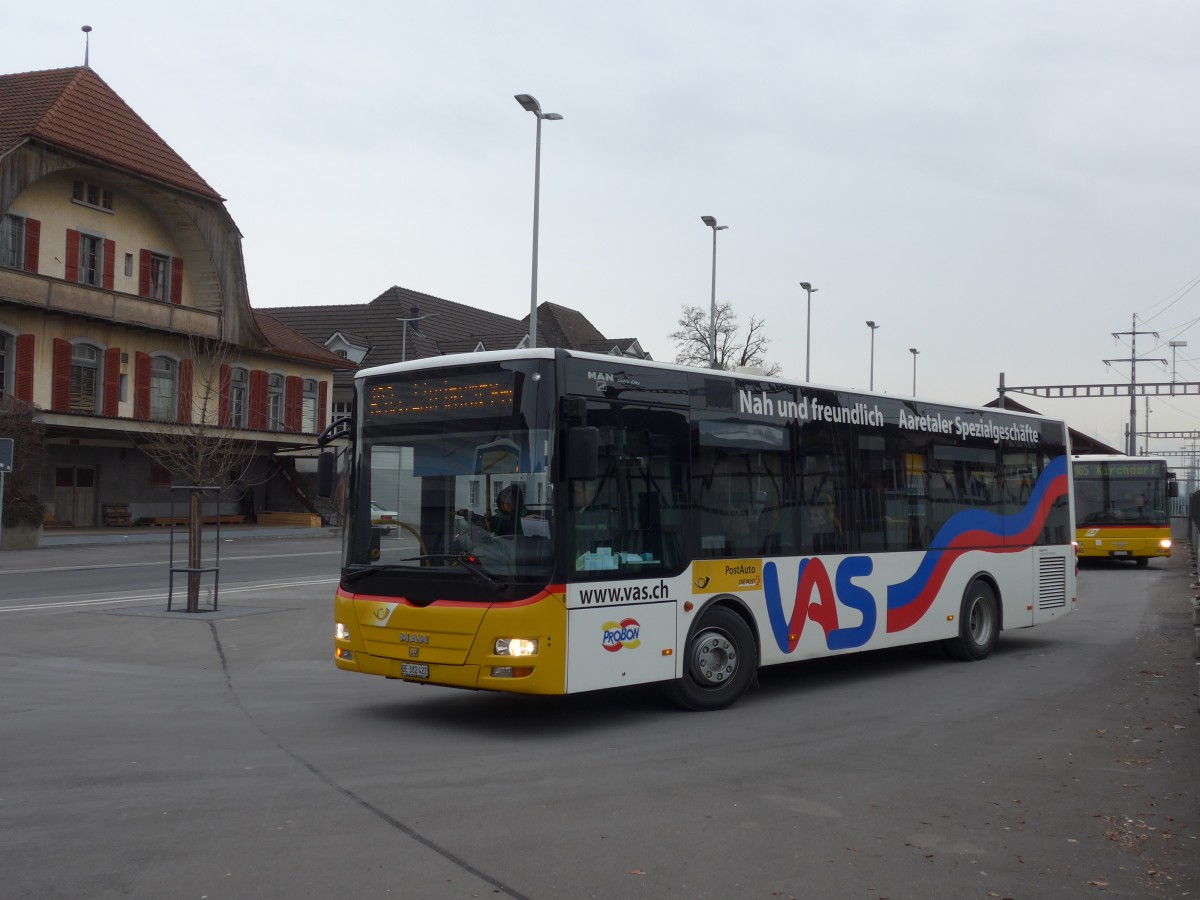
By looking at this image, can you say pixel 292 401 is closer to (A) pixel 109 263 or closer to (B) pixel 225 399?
(B) pixel 225 399

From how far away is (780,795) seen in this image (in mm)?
7387

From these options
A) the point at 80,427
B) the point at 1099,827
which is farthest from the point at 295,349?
the point at 1099,827

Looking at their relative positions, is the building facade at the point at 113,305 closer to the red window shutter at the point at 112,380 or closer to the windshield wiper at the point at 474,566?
the red window shutter at the point at 112,380

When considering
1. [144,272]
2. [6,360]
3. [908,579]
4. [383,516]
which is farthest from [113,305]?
[383,516]

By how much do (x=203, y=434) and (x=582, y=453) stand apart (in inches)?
1298

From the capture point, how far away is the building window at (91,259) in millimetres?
43781

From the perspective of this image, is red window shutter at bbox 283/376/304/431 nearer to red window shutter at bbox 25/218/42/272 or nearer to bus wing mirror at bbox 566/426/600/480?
red window shutter at bbox 25/218/42/272

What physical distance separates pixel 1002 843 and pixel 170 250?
46.1 metres

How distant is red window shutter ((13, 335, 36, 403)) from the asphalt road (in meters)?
29.5

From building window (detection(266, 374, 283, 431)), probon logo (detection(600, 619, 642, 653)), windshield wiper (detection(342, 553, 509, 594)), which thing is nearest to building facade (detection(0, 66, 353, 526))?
building window (detection(266, 374, 283, 431))

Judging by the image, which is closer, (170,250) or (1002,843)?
(1002,843)

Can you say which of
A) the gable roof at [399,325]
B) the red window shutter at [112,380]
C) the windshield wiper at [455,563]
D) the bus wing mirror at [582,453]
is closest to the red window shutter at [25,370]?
the red window shutter at [112,380]

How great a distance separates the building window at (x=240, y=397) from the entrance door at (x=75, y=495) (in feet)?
21.8

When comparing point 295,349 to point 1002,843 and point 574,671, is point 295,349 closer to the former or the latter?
point 574,671
